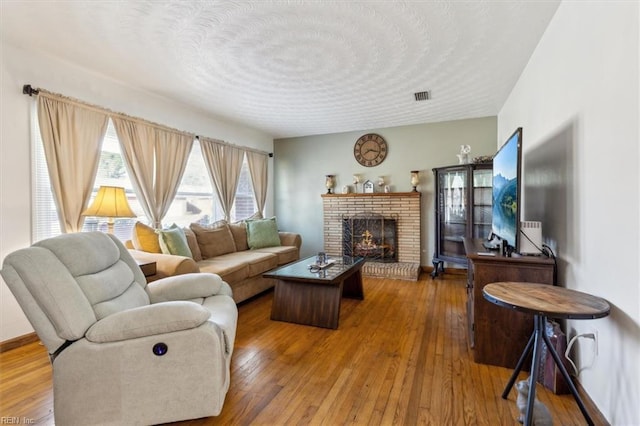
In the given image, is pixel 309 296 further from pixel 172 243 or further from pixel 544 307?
pixel 544 307

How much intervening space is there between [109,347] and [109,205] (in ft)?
5.51

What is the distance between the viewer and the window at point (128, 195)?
2.67 meters

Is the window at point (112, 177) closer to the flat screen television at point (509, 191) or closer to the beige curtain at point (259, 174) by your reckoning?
the beige curtain at point (259, 174)

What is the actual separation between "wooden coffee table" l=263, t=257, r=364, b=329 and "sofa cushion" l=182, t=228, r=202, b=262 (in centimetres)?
114

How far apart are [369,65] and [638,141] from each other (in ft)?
6.99

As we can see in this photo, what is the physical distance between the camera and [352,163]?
18.1 feet

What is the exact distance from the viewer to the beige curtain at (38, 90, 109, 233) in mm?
2670

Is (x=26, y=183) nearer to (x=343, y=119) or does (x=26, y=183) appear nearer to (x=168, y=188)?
(x=168, y=188)

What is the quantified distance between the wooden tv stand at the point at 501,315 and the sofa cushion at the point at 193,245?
293 centimetres

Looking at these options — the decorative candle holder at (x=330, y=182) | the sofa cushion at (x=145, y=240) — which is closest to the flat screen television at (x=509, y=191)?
the decorative candle holder at (x=330, y=182)

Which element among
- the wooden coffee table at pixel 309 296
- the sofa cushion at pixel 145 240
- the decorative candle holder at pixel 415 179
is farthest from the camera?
the decorative candle holder at pixel 415 179

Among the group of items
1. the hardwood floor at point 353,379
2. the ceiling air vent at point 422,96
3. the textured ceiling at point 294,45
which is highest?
the ceiling air vent at point 422,96

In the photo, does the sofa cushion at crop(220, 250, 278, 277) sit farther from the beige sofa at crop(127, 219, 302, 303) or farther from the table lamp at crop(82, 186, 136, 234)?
the table lamp at crop(82, 186, 136, 234)

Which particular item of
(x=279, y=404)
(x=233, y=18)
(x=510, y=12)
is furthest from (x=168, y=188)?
(x=510, y=12)
